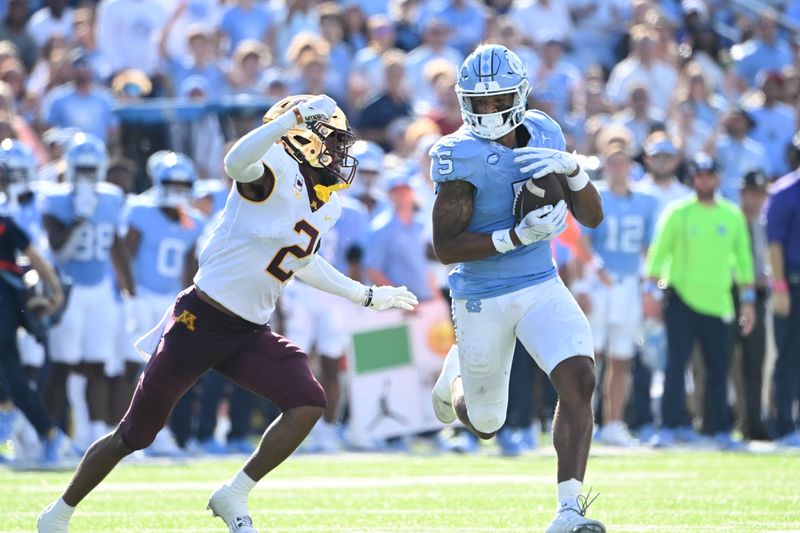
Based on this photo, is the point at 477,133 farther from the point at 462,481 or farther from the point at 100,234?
the point at 100,234

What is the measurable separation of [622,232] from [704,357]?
1118 mm

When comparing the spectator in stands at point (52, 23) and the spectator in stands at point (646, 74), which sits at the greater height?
the spectator in stands at point (52, 23)

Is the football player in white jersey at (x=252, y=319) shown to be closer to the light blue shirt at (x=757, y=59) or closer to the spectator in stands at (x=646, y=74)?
the spectator in stands at (x=646, y=74)

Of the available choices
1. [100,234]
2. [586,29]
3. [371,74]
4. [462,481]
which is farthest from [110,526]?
[586,29]

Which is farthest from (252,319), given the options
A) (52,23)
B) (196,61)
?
(52,23)

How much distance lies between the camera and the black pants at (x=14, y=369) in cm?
1055

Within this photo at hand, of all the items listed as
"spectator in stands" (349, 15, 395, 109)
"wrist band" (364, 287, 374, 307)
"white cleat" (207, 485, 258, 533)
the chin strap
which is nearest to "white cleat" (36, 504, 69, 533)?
"white cleat" (207, 485, 258, 533)

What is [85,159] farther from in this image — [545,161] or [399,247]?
[545,161]

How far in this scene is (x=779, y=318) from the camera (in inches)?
496

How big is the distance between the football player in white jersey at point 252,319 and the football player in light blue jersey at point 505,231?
1.61ft

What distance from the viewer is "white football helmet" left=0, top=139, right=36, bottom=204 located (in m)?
11.3

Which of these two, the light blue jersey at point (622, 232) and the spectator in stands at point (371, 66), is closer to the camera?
the light blue jersey at point (622, 232)

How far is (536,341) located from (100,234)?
5368 millimetres

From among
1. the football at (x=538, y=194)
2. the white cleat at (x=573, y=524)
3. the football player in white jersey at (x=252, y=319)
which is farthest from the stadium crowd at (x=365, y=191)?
the white cleat at (x=573, y=524)
